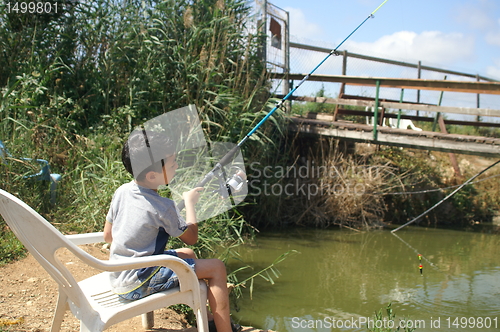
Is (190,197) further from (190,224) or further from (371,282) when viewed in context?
(371,282)

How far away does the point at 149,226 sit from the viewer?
1.99 metres

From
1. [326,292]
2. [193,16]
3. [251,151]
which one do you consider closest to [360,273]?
[326,292]

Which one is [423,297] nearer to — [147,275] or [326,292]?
[326,292]

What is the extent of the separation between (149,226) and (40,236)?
46 cm

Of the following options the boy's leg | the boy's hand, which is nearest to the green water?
the boy's leg

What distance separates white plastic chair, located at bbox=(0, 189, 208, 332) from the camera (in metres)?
1.63

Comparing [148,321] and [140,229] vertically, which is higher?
[140,229]

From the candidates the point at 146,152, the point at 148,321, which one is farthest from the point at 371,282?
the point at 146,152

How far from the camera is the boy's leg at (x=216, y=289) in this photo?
6.82 ft

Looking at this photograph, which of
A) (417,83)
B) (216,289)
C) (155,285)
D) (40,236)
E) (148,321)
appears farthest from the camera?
(417,83)

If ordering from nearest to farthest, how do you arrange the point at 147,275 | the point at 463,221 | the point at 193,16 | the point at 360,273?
the point at 147,275 → the point at 360,273 → the point at 193,16 → the point at 463,221

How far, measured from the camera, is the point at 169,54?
5930 mm

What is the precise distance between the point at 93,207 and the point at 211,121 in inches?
82.5

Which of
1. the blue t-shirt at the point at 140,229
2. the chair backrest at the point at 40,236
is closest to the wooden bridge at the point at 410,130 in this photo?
the blue t-shirt at the point at 140,229
